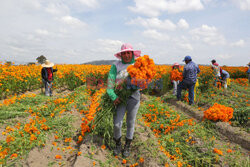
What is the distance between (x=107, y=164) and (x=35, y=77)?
335 inches

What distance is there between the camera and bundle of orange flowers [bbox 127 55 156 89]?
2.35 m

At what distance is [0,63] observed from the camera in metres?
7.25

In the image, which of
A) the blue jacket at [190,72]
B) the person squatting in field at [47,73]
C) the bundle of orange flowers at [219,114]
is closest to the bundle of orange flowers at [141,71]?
the bundle of orange flowers at [219,114]

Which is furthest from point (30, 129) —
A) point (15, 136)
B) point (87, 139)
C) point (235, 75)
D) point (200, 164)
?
point (235, 75)

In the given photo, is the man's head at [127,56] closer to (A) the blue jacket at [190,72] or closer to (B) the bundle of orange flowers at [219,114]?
(B) the bundle of orange flowers at [219,114]

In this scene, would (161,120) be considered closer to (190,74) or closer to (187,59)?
(190,74)

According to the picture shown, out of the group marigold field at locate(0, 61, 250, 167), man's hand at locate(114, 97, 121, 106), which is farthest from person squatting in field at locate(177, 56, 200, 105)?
man's hand at locate(114, 97, 121, 106)

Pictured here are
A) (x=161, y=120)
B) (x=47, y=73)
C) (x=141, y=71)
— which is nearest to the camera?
(x=141, y=71)

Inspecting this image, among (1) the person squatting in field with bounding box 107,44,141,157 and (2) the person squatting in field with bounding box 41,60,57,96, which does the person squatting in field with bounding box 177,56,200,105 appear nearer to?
(1) the person squatting in field with bounding box 107,44,141,157

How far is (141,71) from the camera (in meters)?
2.38

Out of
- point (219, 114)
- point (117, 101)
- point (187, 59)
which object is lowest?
point (219, 114)

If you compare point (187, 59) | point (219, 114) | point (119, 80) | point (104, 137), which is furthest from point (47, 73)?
point (219, 114)

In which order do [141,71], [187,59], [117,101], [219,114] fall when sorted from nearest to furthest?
1. [141,71]
2. [117,101]
3. [219,114]
4. [187,59]

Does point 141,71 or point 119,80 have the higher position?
point 141,71
